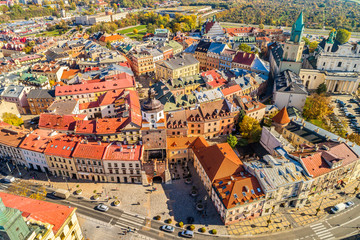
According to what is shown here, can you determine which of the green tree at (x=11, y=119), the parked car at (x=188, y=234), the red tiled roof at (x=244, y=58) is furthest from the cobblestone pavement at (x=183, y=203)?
the red tiled roof at (x=244, y=58)

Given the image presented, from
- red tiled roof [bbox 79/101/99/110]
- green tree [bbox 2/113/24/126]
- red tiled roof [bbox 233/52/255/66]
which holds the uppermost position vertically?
red tiled roof [bbox 233/52/255/66]

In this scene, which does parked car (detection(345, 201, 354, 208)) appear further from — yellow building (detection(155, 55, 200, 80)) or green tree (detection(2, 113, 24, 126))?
green tree (detection(2, 113, 24, 126))

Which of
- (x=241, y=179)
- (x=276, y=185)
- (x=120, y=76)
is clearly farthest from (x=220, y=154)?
(x=120, y=76)

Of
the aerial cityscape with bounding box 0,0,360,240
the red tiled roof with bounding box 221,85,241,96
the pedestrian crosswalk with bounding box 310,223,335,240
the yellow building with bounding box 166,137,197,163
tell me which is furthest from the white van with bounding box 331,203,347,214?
the red tiled roof with bounding box 221,85,241,96

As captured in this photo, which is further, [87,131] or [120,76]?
[120,76]

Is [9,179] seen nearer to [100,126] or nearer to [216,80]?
[100,126]

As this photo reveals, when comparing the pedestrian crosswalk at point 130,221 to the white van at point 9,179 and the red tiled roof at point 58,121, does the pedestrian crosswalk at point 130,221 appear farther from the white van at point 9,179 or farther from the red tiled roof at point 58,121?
the red tiled roof at point 58,121

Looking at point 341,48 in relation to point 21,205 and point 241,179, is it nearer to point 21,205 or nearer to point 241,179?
point 241,179
